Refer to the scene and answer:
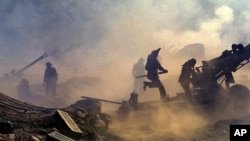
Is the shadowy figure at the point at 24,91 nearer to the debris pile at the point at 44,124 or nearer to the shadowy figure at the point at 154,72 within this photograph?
the shadowy figure at the point at 154,72

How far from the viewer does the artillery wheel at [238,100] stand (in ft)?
44.8

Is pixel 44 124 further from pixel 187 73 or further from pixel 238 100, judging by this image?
pixel 238 100

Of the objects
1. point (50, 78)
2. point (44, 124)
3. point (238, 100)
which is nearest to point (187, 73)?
point (238, 100)

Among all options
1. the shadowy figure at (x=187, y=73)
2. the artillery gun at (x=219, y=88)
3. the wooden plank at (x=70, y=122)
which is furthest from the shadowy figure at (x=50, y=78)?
the wooden plank at (x=70, y=122)

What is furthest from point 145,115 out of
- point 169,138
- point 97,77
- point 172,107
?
point 97,77

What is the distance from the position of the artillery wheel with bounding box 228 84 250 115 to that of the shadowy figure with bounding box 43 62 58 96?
13156 mm

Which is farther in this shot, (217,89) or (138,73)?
(138,73)

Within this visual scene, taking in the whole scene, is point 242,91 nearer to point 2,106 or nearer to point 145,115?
point 145,115

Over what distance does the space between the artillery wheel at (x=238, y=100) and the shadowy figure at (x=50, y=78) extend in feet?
43.2

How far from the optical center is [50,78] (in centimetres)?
2408

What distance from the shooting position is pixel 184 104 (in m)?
14.0

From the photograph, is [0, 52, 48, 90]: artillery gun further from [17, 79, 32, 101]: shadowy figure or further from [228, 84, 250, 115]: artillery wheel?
[228, 84, 250, 115]: artillery wheel

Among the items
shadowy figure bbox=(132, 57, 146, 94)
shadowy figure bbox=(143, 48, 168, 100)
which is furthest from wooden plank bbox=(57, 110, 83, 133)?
shadowy figure bbox=(132, 57, 146, 94)

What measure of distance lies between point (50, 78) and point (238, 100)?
13685mm
